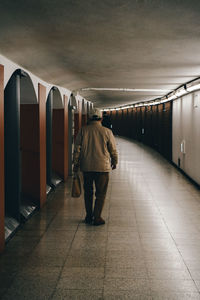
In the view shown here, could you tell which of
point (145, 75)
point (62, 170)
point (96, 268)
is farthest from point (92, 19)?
point (62, 170)

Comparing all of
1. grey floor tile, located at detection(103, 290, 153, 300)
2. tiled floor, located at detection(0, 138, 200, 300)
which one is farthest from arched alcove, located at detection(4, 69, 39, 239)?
grey floor tile, located at detection(103, 290, 153, 300)

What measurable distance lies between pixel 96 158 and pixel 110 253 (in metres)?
1.43

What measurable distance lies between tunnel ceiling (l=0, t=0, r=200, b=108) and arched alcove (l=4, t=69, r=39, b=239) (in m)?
0.41

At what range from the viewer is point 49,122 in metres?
7.91

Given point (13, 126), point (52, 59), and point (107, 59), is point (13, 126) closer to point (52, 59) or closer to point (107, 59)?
point (52, 59)

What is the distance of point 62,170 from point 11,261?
554 cm

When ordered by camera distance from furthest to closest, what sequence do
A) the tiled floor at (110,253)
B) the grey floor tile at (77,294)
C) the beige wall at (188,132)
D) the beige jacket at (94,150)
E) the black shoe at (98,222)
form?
the beige wall at (188,132)
the black shoe at (98,222)
the beige jacket at (94,150)
the tiled floor at (110,253)
the grey floor tile at (77,294)

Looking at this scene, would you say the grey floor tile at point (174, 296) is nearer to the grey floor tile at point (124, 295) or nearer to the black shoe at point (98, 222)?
the grey floor tile at point (124, 295)

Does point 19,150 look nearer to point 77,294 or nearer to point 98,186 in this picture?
point 98,186

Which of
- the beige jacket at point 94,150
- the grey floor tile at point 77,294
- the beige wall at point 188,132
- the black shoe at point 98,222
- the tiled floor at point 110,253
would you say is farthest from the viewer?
the beige wall at point 188,132

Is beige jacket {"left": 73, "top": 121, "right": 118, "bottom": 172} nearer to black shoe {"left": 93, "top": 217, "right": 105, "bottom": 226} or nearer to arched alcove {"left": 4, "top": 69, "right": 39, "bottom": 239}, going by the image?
black shoe {"left": 93, "top": 217, "right": 105, "bottom": 226}

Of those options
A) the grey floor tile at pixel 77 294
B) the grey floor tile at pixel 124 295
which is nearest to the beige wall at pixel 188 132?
the grey floor tile at pixel 124 295

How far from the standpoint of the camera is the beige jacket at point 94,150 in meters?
5.18

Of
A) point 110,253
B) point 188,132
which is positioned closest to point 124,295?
point 110,253
